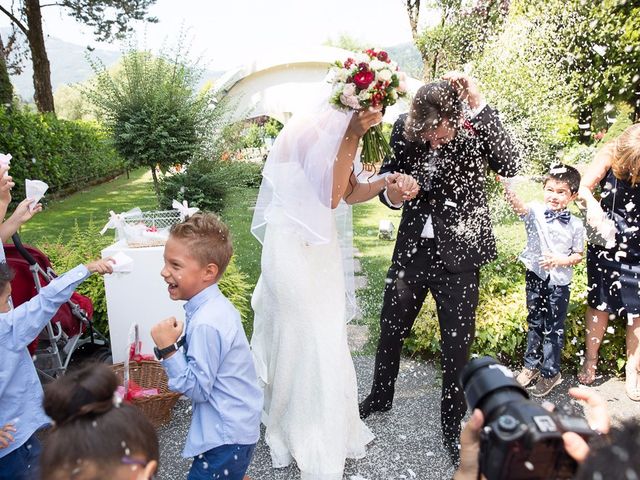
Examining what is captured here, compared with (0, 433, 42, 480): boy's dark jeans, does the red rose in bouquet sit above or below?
above

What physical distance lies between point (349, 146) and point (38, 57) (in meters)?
16.2

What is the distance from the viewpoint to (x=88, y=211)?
484 inches

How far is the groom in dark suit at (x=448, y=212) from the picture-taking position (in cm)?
276

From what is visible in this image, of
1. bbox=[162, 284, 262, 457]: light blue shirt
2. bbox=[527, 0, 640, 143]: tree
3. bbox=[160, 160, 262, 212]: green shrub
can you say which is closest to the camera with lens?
bbox=[162, 284, 262, 457]: light blue shirt

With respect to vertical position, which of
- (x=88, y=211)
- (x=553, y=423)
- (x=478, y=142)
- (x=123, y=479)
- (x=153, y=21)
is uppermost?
(x=153, y=21)

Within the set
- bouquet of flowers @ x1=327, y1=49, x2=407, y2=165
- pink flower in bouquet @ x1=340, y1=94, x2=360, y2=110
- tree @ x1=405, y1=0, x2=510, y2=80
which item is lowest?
pink flower in bouquet @ x1=340, y1=94, x2=360, y2=110

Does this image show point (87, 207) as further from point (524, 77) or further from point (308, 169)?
point (308, 169)

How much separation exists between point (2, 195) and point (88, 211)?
10.0m

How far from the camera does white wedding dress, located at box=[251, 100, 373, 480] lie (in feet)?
8.92

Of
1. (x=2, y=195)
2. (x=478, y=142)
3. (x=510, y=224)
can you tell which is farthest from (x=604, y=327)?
(x=510, y=224)

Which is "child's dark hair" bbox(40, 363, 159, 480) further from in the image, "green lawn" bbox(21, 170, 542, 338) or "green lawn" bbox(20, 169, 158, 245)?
"green lawn" bbox(20, 169, 158, 245)

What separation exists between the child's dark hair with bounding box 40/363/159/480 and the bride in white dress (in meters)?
1.40

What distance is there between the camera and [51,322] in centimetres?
323

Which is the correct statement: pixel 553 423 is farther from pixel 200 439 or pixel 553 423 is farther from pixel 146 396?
pixel 146 396
